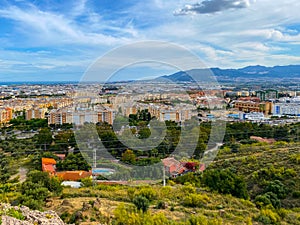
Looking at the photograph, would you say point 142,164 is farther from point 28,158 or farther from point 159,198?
point 28,158

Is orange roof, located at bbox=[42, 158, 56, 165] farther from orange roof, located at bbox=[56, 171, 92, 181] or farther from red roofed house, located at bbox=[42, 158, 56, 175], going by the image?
orange roof, located at bbox=[56, 171, 92, 181]

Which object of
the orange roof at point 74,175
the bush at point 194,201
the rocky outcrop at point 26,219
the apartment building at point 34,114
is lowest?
the orange roof at point 74,175

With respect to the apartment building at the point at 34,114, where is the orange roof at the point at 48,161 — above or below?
below

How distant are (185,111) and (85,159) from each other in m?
4.81

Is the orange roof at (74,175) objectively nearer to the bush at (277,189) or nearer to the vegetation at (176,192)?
the vegetation at (176,192)

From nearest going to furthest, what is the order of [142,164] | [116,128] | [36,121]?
[142,164], [116,128], [36,121]

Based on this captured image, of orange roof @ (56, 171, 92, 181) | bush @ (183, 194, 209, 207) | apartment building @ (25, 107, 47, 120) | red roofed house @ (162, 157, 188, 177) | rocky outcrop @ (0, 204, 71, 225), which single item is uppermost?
rocky outcrop @ (0, 204, 71, 225)

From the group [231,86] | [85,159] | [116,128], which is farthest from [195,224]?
[231,86]

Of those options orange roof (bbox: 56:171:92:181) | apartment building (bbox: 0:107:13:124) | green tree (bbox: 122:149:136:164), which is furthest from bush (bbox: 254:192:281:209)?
apartment building (bbox: 0:107:13:124)

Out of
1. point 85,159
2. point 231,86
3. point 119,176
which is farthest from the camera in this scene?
point 231,86

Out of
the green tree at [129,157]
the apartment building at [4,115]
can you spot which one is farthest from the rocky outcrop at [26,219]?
the apartment building at [4,115]

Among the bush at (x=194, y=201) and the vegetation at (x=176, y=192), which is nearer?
the vegetation at (x=176, y=192)

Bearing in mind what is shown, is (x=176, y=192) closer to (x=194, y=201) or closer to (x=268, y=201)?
(x=194, y=201)

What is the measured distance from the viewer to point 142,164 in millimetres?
7219
